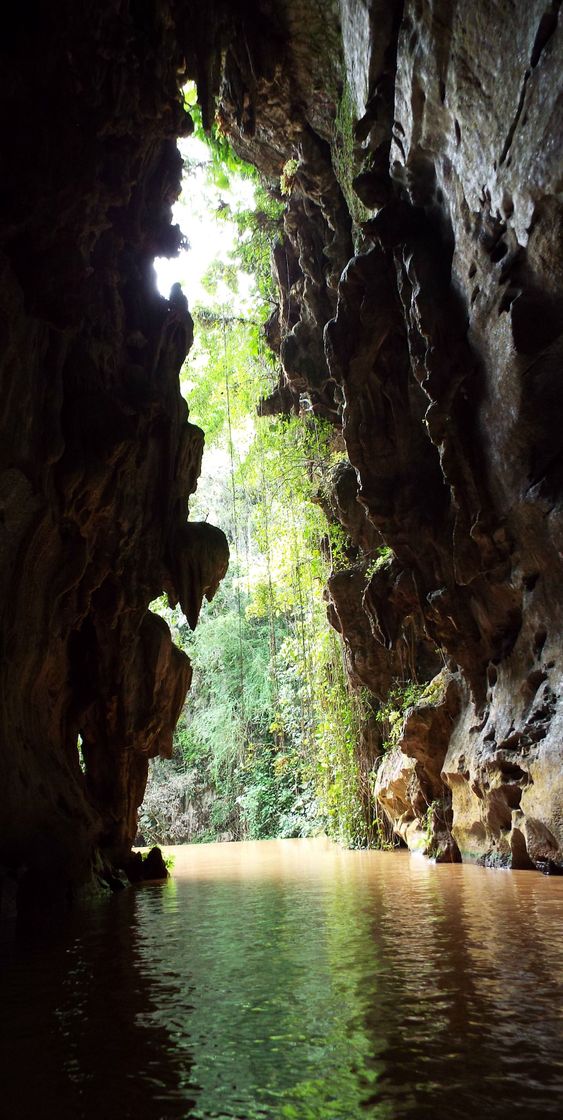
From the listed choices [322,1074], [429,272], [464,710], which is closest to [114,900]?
[464,710]

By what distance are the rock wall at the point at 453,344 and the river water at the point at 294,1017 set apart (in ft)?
13.6

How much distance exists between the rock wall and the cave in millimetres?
38

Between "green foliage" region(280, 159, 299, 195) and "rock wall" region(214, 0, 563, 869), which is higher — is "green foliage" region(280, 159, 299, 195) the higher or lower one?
the higher one

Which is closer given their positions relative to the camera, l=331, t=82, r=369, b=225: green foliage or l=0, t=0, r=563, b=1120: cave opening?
l=0, t=0, r=563, b=1120: cave opening

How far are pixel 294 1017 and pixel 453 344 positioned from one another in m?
8.08

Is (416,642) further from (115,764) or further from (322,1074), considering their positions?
(322,1074)

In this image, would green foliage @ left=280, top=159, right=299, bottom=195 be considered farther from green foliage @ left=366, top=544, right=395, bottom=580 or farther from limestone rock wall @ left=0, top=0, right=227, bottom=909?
green foliage @ left=366, top=544, right=395, bottom=580

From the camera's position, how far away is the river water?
87.4 inches

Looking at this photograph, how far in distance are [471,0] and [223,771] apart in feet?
92.1

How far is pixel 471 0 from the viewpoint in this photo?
7.21 m

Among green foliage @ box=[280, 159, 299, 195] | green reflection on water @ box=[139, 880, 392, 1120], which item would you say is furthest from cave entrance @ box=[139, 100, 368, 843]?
green reflection on water @ box=[139, 880, 392, 1120]

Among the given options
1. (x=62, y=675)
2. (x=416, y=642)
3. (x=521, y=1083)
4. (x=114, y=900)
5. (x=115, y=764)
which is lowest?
(x=521, y=1083)

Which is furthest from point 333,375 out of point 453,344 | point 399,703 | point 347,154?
point 399,703

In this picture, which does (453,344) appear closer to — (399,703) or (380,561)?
(380,561)
